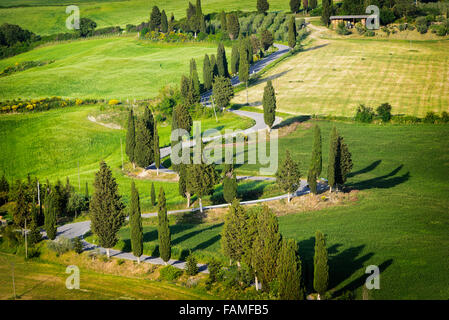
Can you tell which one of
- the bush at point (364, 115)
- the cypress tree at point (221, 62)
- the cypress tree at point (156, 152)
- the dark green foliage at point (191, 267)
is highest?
the cypress tree at point (221, 62)

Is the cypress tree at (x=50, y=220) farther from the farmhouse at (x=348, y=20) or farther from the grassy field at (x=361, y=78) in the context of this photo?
the farmhouse at (x=348, y=20)

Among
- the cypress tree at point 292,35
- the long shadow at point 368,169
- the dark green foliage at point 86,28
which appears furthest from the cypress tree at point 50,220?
the dark green foliage at point 86,28

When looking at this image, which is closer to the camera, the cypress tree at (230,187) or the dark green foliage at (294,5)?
the cypress tree at (230,187)

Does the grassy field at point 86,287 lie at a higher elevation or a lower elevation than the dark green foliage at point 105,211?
lower

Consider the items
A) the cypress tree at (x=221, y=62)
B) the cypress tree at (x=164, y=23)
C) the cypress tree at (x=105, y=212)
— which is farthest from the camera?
the cypress tree at (x=164, y=23)

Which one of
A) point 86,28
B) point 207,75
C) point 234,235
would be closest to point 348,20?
point 207,75

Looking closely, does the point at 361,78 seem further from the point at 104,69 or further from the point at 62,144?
the point at 104,69

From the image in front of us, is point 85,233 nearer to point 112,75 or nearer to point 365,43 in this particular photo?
point 112,75

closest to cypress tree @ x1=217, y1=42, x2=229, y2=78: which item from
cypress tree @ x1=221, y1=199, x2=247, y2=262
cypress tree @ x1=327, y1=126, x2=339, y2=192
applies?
cypress tree @ x1=327, y1=126, x2=339, y2=192

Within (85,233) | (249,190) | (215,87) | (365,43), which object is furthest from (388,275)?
(365,43)
